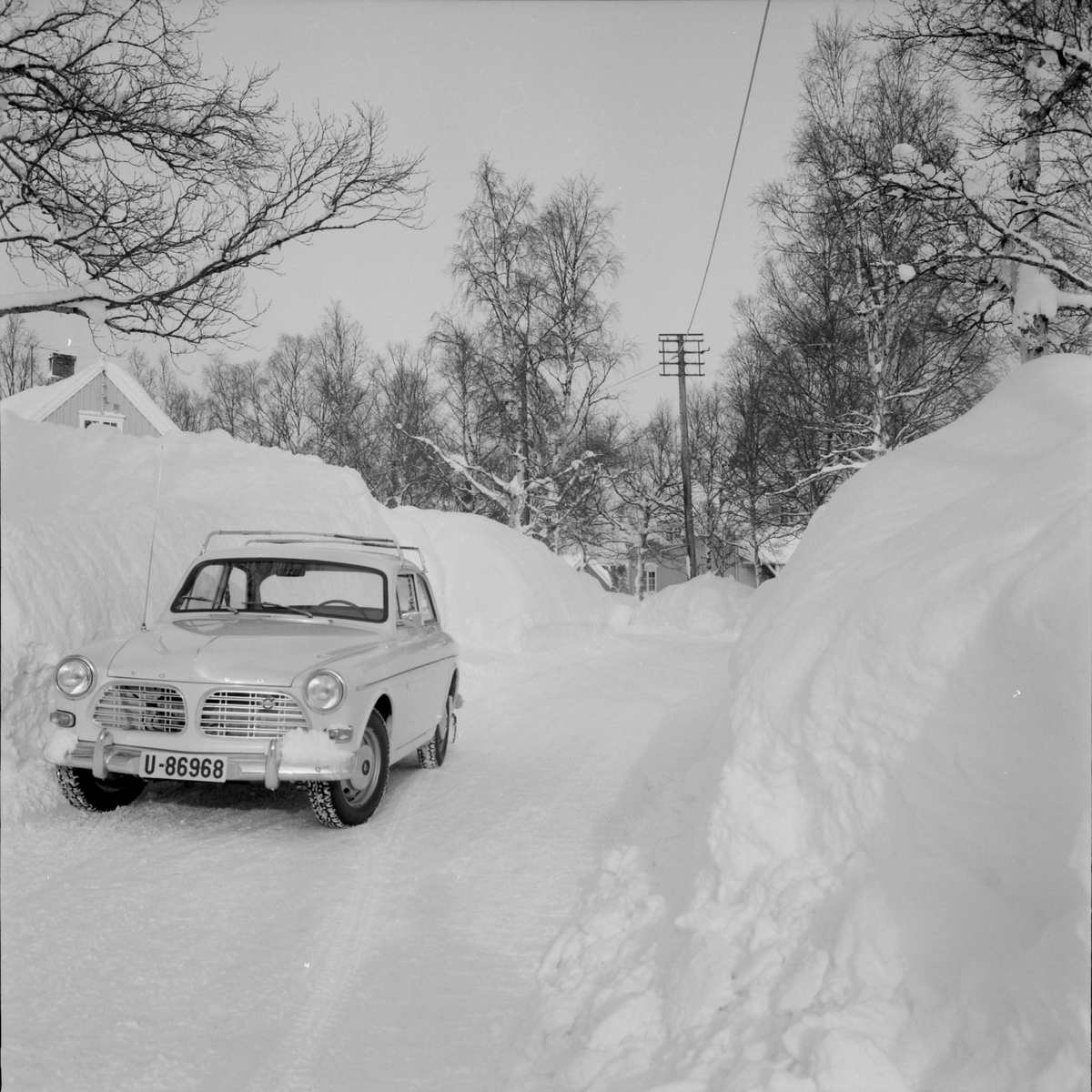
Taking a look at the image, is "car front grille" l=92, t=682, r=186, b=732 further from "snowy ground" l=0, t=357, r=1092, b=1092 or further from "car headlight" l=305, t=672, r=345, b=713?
"car headlight" l=305, t=672, r=345, b=713

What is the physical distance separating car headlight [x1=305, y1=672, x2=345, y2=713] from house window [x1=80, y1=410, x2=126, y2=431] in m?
17.5

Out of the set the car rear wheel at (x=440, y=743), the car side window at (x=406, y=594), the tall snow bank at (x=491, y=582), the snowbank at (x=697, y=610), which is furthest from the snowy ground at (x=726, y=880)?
the snowbank at (x=697, y=610)

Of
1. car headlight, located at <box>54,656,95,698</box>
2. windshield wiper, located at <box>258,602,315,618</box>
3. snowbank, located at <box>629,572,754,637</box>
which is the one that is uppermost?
windshield wiper, located at <box>258,602,315,618</box>

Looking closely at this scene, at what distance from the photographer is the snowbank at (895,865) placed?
2.19m

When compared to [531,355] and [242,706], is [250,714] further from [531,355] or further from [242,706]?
[531,355]

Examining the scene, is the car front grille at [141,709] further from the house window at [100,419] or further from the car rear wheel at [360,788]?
the house window at [100,419]

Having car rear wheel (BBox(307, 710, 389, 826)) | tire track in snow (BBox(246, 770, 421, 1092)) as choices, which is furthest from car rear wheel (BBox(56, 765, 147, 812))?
tire track in snow (BBox(246, 770, 421, 1092))

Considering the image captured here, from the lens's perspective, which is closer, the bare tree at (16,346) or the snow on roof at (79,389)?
the bare tree at (16,346)

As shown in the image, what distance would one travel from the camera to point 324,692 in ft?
15.6

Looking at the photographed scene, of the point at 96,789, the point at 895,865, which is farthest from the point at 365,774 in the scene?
the point at 895,865

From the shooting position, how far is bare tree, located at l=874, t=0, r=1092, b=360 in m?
7.85

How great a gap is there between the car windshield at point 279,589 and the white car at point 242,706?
4cm

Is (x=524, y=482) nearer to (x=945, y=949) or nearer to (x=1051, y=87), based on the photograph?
(x=1051, y=87)

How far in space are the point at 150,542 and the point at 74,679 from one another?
3.22 m
